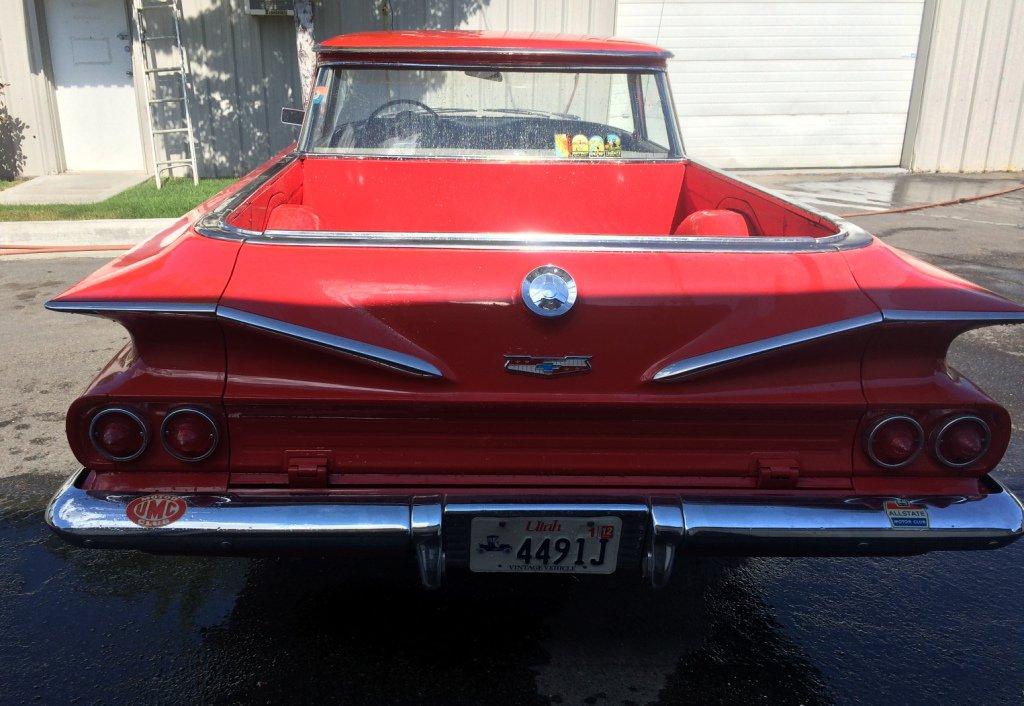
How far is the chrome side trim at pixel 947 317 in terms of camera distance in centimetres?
193

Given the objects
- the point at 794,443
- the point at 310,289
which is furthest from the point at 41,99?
the point at 794,443

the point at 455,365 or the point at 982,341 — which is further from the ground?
the point at 455,365

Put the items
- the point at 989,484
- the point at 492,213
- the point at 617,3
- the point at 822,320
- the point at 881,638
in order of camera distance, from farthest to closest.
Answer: the point at 617,3, the point at 492,213, the point at 881,638, the point at 989,484, the point at 822,320

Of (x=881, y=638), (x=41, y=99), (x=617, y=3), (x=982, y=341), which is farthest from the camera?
(x=617, y=3)

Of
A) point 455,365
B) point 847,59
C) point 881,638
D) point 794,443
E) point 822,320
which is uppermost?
point 847,59

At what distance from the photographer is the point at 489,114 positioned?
3.78 m

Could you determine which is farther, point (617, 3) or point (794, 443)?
point (617, 3)

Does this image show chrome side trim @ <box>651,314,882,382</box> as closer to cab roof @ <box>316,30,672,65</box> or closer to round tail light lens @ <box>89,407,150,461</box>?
round tail light lens @ <box>89,407,150,461</box>

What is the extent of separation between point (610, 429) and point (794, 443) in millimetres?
468

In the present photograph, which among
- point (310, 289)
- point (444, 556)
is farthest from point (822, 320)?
point (310, 289)

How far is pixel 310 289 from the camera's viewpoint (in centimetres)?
197

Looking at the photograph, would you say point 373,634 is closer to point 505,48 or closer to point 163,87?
point 505,48

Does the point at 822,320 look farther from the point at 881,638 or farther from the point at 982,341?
the point at 982,341

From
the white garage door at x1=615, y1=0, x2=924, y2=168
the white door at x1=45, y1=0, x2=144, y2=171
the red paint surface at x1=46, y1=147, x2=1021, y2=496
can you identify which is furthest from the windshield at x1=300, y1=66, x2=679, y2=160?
the white door at x1=45, y1=0, x2=144, y2=171
